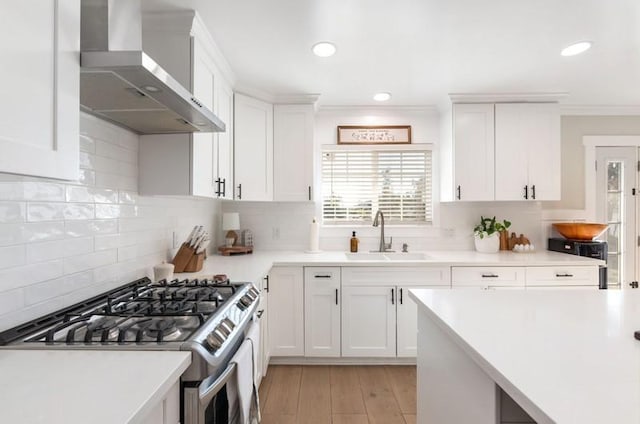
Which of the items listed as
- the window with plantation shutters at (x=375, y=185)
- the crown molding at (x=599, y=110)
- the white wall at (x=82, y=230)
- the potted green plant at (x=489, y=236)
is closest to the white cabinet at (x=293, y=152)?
the window with plantation shutters at (x=375, y=185)

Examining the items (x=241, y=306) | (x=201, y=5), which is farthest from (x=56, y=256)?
(x=201, y=5)

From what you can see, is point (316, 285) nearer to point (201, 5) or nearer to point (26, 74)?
point (201, 5)

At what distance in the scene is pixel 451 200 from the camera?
3170 millimetres

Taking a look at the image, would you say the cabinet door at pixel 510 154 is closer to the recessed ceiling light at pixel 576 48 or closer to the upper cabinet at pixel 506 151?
the upper cabinet at pixel 506 151

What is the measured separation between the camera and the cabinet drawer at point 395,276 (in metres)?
2.81

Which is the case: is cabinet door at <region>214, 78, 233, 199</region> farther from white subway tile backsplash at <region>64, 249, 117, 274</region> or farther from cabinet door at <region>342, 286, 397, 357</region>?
cabinet door at <region>342, 286, 397, 357</region>

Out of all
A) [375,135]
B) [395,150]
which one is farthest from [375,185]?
[375,135]

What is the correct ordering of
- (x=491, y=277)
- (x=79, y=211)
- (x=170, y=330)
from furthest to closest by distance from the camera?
(x=491, y=277) < (x=79, y=211) < (x=170, y=330)

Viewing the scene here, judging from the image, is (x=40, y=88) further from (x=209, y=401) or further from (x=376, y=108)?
(x=376, y=108)

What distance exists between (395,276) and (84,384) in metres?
2.38

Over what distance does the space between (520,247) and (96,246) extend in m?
3.46

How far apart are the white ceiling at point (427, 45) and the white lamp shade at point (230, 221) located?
3.86 feet

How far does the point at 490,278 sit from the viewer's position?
2791 mm

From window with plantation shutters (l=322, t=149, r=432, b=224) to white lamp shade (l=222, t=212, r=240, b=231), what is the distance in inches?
35.8
